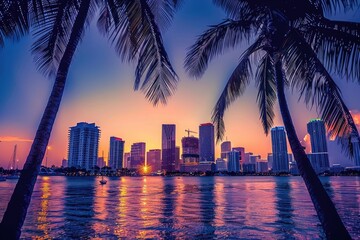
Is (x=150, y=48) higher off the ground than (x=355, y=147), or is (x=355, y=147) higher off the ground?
(x=150, y=48)

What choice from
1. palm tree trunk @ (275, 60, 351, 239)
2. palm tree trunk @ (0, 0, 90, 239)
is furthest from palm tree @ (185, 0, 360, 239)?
palm tree trunk @ (0, 0, 90, 239)

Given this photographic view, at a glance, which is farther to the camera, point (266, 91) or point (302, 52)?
point (266, 91)

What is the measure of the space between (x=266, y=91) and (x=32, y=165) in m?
7.06

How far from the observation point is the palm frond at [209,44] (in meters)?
7.88

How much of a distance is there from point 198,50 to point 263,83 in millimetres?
2351

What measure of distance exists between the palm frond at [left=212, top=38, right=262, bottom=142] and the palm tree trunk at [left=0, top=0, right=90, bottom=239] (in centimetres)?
431

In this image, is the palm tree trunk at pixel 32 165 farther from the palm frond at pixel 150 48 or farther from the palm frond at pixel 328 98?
the palm frond at pixel 328 98

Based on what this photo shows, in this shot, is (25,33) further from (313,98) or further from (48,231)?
(48,231)

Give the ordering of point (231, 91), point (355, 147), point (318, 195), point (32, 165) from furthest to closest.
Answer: point (231, 91), point (355, 147), point (318, 195), point (32, 165)

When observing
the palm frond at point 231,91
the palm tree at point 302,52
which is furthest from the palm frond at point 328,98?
the palm frond at point 231,91

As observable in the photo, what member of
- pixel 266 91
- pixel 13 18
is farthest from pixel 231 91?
pixel 13 18

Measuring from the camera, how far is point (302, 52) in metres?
5.06

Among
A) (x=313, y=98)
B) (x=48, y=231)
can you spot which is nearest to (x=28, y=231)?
(x=48, y=231)

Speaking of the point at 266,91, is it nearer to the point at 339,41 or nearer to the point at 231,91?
the point at 231,91
